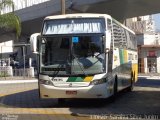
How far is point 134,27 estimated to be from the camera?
3000 inches

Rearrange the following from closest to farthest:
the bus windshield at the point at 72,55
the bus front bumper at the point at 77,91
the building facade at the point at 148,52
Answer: the bus front bumper at the point at 77,91, the bus windshield at the point at 72,55, the building facade at the point at 148,52

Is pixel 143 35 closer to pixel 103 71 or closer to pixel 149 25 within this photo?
pixel 149 25

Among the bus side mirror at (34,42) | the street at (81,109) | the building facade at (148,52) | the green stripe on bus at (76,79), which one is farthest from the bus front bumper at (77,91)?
the building facade at (148,52)

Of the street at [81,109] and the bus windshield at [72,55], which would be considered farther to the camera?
the bus windshield at [72,55]

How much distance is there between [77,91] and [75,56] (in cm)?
121

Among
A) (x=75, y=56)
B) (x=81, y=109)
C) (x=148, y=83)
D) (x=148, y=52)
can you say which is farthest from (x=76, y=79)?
(x=148, y=52)

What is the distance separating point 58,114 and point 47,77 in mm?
2323

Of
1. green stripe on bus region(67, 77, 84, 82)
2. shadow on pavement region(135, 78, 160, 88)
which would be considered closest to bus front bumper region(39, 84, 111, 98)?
green stripe on bus region(67, 77, 84, 82)

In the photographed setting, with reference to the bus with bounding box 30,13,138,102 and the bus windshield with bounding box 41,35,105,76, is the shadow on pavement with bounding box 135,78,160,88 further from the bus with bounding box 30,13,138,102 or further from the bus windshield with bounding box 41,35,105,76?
the bus windshield with bounding box 41,35,105,76

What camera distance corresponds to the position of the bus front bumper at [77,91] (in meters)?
16.4

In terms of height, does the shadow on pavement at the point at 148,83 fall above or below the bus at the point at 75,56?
below

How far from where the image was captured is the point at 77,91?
16.5 metres

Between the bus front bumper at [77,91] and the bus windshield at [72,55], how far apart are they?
48cm

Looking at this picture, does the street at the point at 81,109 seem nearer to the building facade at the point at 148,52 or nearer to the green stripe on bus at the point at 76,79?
the green stripe on bus at the point at 76,79
